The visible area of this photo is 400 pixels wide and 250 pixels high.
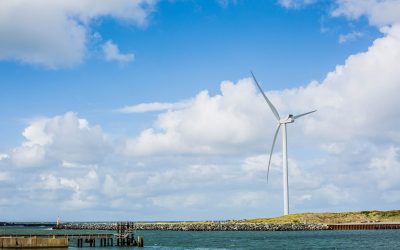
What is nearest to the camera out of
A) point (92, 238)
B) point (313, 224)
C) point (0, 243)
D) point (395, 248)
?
point (0, 243)

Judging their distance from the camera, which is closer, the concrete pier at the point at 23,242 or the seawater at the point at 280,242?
the concrete pier at the point at 23,242

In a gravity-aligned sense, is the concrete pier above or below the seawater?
above

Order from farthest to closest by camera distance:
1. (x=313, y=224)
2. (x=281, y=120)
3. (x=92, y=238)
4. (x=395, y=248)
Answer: (x=313, y=224) → (x=281, y=120) → (x=92, y=238) → (x=395, y=248)

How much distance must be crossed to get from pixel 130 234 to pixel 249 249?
68.8 ft

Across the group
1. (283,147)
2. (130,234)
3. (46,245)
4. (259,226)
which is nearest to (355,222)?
(259,226)

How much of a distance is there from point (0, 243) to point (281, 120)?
3677 inches

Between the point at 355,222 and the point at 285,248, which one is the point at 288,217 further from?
the point at 285,248

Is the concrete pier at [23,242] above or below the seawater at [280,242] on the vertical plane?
above

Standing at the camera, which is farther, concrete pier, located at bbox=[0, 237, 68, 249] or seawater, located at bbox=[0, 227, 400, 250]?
seawater, located at bbox=[0, 227, 400, 250]

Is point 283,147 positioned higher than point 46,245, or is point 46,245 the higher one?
point 283,147

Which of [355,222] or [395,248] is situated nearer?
[395,248]

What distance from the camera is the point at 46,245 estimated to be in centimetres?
8644

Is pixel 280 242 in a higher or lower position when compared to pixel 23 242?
lower

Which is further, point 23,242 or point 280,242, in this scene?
point 280,242
